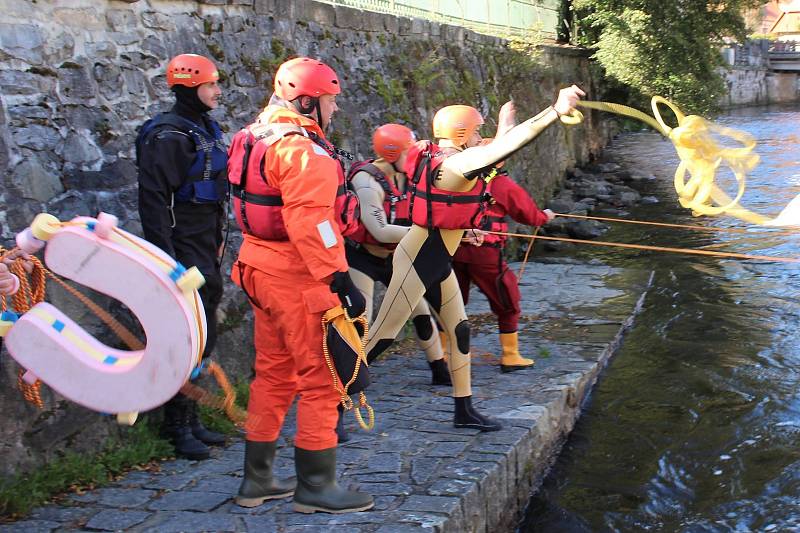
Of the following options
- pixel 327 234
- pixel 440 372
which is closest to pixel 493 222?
pixel 440 372

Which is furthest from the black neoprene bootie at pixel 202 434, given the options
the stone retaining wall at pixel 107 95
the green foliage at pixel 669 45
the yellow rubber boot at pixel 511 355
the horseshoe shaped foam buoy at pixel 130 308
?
the green foliage at pixel 669 45

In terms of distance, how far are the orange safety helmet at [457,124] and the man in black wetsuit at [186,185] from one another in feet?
4.88

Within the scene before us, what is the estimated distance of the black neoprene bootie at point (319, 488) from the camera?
4.12 meters

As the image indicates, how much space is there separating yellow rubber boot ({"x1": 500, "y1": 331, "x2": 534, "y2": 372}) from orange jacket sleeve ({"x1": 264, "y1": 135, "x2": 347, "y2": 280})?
326cm

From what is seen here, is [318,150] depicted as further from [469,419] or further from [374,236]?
[469,419]

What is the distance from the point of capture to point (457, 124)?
569 cm

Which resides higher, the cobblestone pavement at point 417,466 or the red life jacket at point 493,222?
the red life jacket at point 493,222

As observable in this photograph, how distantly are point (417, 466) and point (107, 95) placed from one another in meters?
2.99

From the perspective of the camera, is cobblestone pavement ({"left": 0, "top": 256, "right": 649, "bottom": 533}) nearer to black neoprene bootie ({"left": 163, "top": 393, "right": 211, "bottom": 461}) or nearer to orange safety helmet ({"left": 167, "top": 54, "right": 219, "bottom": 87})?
black neoprene bootie ({"left": 163, "top": 393, "right": 211, "bottom": 461})

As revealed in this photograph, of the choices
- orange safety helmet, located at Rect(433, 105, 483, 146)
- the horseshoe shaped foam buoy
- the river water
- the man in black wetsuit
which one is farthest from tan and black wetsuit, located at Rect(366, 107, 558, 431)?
the horseshoe shaped foam buoy

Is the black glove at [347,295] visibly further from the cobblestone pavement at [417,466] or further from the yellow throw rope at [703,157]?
the yellow throw rope at [703,157]

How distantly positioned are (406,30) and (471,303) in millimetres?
3684

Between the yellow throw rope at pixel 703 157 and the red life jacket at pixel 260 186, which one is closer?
the red life jacket at pixel 260 186

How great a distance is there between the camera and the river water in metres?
5.38
